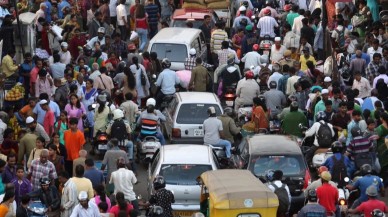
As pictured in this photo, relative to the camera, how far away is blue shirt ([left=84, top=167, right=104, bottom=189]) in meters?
27.1

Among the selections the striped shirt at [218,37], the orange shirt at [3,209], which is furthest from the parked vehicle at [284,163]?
the striped shirt at [218,37]

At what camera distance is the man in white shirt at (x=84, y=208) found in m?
24.6

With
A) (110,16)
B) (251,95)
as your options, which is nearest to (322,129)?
(251,95)

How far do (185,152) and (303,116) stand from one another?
14.4 feet

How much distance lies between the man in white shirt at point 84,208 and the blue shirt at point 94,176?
2.27m

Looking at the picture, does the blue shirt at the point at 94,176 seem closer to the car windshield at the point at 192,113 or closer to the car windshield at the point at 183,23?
the car windshield at the point at 192,113

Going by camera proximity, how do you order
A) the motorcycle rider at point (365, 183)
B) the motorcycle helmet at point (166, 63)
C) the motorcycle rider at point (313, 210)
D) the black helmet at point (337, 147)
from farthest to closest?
the motorcycle helmet at point (166, 63) < the black helmet at point (337, 147) < the motorcycle rider at point (365, 183) < the motorcycle rider at point (313, 210)

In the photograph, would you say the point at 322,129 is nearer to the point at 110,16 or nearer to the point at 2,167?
the point at 2,167

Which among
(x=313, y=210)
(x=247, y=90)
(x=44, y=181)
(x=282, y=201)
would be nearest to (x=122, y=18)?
(x=247, y=90)

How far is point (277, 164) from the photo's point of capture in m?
27.8

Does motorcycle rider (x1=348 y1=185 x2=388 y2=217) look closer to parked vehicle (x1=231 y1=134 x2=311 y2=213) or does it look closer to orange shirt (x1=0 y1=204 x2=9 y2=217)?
parked vehicle (x1=231 y1=134 x2=311 y2=213)

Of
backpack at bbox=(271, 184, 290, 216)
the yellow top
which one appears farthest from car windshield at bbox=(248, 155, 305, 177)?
the yellow top

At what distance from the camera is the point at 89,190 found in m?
25.9

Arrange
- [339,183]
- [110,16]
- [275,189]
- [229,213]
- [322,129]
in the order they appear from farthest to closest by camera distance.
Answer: [110,16], [322,129], [339,183], [275,189], [229,213]
